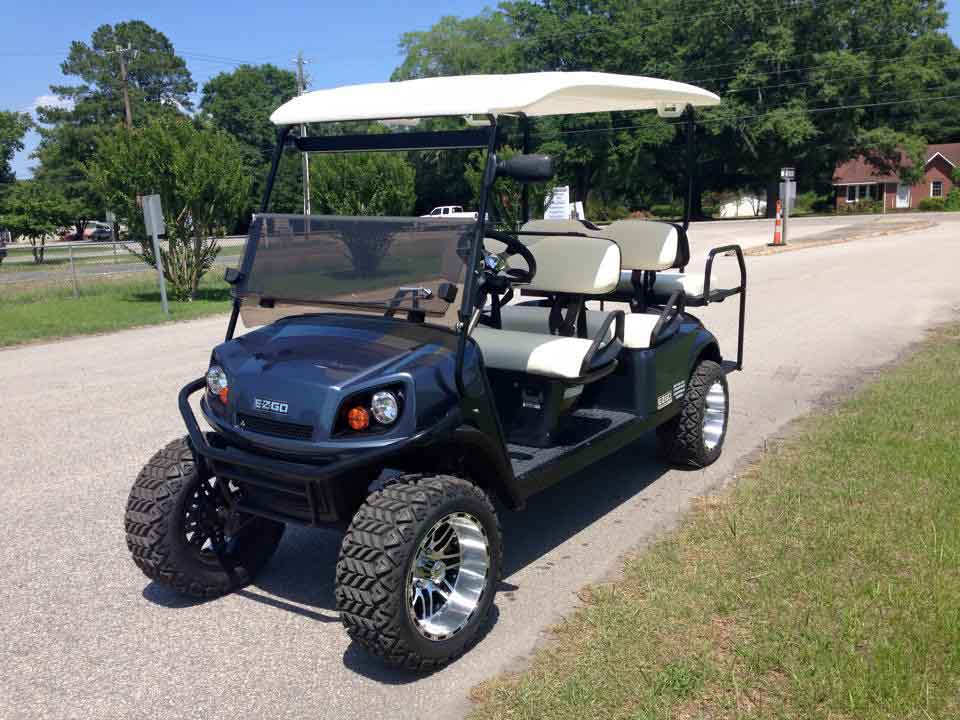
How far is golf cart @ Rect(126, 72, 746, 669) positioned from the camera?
329 centimetres

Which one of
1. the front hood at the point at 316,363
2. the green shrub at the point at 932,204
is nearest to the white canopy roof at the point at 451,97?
the front hood at the point at 316,363

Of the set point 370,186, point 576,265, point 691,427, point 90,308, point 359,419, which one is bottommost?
point 691,427

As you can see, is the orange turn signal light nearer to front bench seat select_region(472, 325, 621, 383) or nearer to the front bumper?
the front bumper

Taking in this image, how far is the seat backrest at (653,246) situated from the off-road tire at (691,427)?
0.69m

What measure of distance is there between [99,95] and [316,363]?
8155cm

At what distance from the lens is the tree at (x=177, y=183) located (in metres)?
16.0

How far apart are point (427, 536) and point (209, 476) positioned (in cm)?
111

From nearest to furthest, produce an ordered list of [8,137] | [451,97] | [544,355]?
[451,97], [544,355], [8,137]

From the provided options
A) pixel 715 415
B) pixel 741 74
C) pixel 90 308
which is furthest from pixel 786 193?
pixel 741 74

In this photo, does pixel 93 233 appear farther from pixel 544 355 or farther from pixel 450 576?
pixel 450 576

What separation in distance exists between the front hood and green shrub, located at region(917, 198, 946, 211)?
65700 millimetres

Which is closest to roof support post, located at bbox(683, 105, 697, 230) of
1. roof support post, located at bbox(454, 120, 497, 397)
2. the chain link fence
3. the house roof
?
roof support post, located at bbox(454, 120, 497, 397)

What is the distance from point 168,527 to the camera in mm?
3727

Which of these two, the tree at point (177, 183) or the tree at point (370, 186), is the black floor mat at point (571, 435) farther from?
the tree at point (177, 183)
